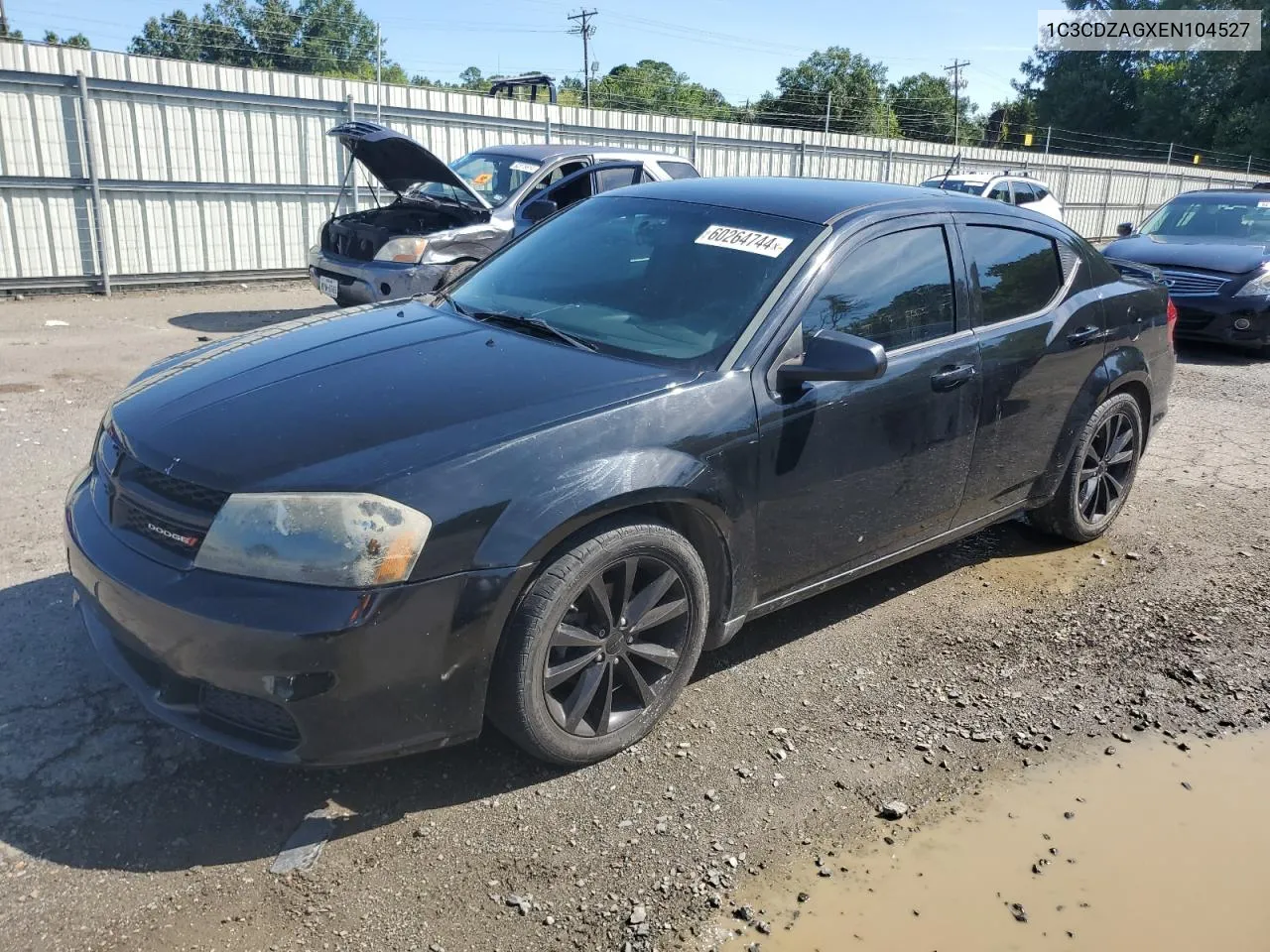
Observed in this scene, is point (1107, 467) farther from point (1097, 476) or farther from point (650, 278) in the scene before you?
point (650, 278)

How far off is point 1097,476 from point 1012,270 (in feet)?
4.28

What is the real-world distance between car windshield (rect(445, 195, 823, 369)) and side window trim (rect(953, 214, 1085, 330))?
2.80ft

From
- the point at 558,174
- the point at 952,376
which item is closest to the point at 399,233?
the point at 558,174

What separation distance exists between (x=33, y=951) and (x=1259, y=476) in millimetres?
6855

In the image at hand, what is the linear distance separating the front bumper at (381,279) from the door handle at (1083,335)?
5.55 metres

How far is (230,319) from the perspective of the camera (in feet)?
34.3

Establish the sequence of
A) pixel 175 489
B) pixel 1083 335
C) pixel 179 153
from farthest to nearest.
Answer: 1. pixel 179 153
2. pixel 1083 335
3. pixel 175 489

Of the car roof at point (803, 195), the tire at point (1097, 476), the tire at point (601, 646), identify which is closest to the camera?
the tire at point (601, 646)

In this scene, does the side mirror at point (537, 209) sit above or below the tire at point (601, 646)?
above

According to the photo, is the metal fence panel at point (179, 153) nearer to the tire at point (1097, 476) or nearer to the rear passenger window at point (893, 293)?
the rear passenger window at point (893, 293)

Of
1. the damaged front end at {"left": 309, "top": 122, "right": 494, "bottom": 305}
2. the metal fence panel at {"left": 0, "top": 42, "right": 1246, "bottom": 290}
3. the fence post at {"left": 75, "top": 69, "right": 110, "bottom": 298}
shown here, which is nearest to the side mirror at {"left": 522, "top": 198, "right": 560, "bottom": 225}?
the damaged front end at {"left": 309, "top": 122, "right": 494, "bottom": 305}

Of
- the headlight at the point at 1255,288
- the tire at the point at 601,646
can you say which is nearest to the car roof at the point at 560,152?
the headlight at the point at 1255,288

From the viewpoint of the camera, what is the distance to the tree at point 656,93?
4747cm

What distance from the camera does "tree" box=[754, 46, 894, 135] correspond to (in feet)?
183
